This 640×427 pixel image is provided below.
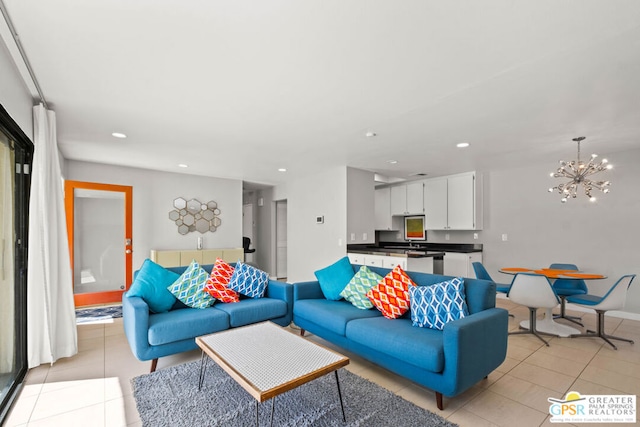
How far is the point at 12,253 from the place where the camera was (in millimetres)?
2475

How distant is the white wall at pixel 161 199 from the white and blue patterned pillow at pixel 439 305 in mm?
4801

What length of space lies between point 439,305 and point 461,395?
627 mm

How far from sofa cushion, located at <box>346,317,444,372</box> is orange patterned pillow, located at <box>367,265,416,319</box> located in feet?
0.32

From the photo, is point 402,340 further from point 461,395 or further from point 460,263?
point 460,263

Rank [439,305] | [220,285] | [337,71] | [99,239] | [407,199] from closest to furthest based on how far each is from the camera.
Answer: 1. [337,71]
2. [439,305]
3. [220,285]
4. [99,239]
5. [407,199]

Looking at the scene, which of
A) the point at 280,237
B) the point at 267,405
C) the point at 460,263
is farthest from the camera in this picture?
the point at 280,237

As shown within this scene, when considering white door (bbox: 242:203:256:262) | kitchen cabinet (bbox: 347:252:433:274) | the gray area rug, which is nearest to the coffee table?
the gray area rug

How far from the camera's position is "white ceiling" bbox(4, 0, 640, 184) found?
63.7 inches

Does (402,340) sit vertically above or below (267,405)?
above

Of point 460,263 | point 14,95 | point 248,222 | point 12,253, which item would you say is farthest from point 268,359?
point 248,222

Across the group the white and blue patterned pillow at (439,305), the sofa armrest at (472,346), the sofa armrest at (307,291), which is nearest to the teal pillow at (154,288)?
the sofa armrest at (307,291)

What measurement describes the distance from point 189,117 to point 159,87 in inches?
25.1

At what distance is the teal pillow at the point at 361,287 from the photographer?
3.04 metres

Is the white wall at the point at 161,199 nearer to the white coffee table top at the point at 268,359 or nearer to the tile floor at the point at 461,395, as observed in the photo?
the tile floor at the point at 461,395
